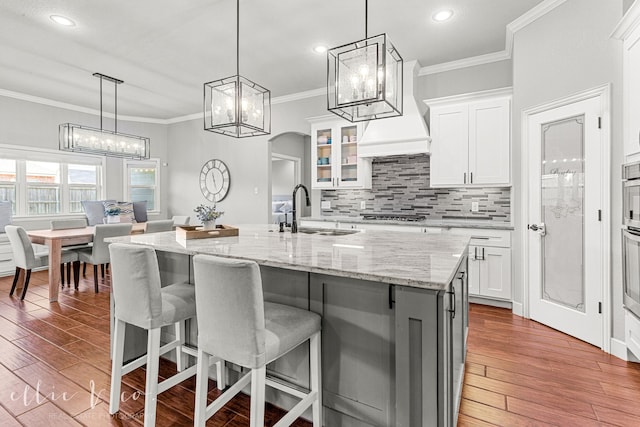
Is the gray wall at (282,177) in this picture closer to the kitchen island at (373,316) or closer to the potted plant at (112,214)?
the potted plant at (112,214)

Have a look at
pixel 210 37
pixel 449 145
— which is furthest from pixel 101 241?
pixel 449 145

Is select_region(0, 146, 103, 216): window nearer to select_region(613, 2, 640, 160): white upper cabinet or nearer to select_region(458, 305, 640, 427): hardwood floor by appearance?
select_region(458, 305, 640, 427): hardwood floor

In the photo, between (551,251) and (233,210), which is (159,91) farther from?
(551,251)

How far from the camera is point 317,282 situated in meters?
1.72

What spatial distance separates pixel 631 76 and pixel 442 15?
1627 millimetres

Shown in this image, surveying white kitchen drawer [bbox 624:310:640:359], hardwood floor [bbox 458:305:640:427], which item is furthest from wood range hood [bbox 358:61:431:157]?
white kitchen drawer [bbox 624:310:640:359]

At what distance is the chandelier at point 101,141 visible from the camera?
4.41m

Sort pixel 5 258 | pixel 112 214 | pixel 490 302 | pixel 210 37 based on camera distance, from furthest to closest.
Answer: pixel 112 214
pixel 5 258
pixel 490 302
pixel 210 37

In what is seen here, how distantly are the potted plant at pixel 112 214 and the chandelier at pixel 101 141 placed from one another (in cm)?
91

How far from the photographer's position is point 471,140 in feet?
12.9

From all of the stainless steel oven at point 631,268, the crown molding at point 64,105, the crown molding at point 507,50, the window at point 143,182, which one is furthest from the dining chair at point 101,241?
the stainless steel oven at point 631,268

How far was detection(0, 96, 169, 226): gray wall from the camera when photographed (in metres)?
5.34

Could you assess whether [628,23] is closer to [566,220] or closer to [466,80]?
[566,220]

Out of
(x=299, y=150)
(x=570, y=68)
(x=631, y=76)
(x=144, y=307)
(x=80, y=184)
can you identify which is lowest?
(x=144, y=307)
